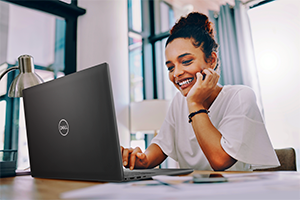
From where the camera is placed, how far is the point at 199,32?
5.98 ft

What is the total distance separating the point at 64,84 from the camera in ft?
2.35

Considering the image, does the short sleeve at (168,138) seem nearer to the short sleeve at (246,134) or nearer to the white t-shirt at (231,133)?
the white t-shirt at (231,133)

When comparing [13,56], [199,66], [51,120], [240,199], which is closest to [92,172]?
[51,120]

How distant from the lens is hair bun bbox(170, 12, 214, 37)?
1.83 meters

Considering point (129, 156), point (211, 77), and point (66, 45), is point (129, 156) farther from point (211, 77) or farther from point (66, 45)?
point (66, 45)

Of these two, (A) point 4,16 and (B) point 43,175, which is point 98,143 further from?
(A) point 4,16

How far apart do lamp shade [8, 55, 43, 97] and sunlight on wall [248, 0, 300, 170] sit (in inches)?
84.0

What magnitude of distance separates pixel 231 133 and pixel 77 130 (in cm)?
84

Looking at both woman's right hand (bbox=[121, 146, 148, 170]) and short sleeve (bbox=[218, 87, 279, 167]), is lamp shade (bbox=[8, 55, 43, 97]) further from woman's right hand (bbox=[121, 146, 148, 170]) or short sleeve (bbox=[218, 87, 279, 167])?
short sleeve (bbox=[218, 87, 279, 167])

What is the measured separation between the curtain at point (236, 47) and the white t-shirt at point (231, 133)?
1.10 metres

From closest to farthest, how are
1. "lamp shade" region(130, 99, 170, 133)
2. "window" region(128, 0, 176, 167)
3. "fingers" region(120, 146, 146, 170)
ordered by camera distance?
1. "fingers" region(120, 146, 146, 170)
2. "lamp shade" region(130, 99, 170, 133)
3. "window" region(128, 0, 176, 167)

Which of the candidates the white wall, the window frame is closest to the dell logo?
the window frame

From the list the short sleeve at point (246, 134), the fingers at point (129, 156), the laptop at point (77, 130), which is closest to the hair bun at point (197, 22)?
the short sleeve at point (246, 134)

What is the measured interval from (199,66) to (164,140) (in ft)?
1.94
